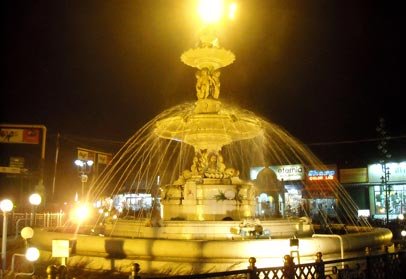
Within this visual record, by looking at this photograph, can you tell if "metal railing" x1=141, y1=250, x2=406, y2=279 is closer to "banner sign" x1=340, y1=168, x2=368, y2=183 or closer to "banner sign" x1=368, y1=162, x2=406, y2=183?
"banner sign" x1=368, y1=162, x2=406, y2=183

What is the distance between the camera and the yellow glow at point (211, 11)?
56.8 ft

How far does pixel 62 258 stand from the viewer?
9.02m

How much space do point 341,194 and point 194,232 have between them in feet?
141

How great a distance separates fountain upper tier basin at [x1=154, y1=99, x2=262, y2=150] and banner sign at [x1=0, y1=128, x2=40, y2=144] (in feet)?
60.0

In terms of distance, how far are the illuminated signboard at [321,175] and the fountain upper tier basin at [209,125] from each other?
40.6m

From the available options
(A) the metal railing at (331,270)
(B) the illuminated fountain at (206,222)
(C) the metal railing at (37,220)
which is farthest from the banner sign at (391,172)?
(A) the metal railing at (331,270)

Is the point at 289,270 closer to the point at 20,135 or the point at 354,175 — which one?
the point at 20,135

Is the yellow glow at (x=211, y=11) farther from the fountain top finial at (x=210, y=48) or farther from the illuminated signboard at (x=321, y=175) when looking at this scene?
the illuminated signboard at (x=321, y=175)

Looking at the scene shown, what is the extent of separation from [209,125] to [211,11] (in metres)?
4.87

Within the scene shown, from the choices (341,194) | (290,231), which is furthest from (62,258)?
(341,194)

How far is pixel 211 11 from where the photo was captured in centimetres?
1753

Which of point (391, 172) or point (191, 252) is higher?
point (391, 172)

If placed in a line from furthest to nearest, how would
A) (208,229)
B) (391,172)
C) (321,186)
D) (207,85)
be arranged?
(321,186) → (391,172) → (207,85) → (208,229)

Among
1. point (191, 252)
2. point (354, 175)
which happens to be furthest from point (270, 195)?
point (191, 252)
